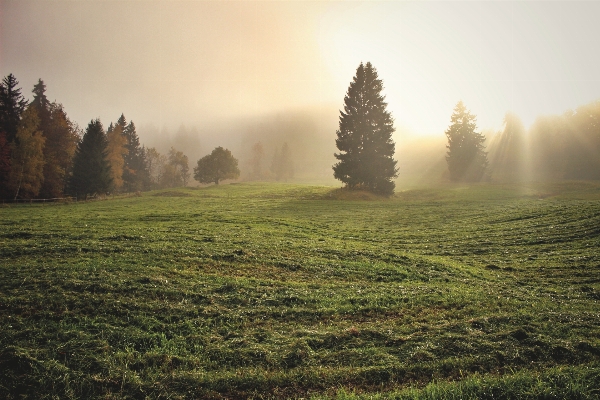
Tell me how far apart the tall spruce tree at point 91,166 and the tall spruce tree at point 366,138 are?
45.4m

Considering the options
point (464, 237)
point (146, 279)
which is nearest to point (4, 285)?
point (146, 279)

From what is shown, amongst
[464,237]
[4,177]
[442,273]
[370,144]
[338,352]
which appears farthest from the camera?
[370,144]

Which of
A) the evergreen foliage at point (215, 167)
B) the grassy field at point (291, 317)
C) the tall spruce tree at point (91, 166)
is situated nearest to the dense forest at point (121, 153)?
the tall spruce tree at point (91, 166)

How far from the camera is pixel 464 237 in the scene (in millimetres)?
22141

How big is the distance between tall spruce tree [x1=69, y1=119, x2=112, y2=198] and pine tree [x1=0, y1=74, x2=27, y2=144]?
991 cm

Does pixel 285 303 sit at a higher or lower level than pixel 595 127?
lower

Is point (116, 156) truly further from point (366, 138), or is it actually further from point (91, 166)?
point (366, 138)

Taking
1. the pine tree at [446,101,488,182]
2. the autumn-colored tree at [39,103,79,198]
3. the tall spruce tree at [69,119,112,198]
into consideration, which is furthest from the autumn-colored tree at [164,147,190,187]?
the pine tree at [446,101,488,182]

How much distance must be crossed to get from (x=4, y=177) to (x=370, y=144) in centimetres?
5701

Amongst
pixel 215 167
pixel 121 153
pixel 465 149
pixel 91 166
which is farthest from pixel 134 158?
pixel 465 149

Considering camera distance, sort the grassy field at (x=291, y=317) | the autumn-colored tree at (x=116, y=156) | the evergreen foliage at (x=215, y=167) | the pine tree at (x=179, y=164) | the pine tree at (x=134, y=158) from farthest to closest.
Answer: the pine tree at (x=179, y=164)
the pine tree at (x=134, y=158)
the evergreen foliage at (x=215, y=167)
the autumn-colored tree at (x=116, y=156)
the grassy field at (x=291, y=317)

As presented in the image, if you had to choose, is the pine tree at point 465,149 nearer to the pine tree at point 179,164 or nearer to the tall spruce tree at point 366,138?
the tall spruce tree at point 366,138

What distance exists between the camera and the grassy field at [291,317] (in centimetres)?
658

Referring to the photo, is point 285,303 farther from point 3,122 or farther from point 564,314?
point 3,122
